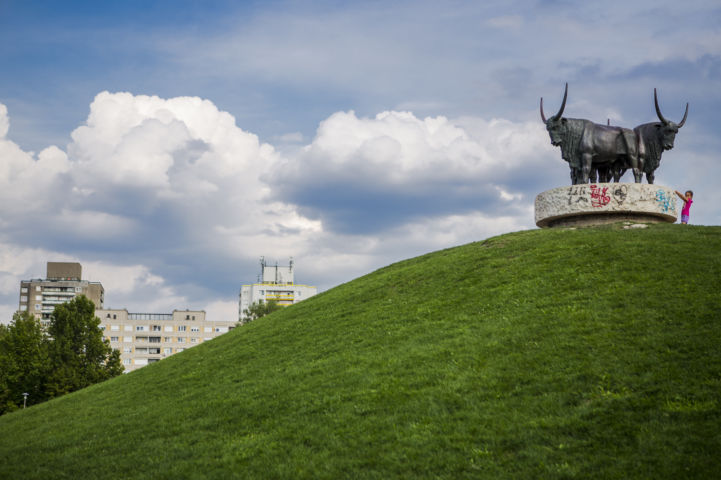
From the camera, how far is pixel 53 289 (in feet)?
613

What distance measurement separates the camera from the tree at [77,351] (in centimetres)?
5978

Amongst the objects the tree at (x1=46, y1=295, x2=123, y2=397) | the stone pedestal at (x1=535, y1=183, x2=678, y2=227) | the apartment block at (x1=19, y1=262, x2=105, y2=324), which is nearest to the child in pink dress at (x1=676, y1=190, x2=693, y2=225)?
the stone pedestal at (x1=535, y1=183, x2=678, y2=227)

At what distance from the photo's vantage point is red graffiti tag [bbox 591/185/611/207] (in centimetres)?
3422

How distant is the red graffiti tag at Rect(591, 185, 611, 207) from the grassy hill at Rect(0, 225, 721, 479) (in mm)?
3398

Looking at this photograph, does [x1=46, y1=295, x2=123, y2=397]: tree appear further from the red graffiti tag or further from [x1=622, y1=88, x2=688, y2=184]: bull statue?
[x1=622, y1=88, x2=688, y2=184]: bull statue

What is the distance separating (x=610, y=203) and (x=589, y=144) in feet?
12.6

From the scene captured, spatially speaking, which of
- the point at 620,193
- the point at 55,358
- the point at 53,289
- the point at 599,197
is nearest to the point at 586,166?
the point at 599,197

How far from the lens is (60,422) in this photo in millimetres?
25797

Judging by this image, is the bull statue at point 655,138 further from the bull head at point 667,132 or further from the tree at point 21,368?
the tree at point 21,368

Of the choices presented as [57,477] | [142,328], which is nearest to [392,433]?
[57,477]

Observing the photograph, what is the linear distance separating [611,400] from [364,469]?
5.75 meters

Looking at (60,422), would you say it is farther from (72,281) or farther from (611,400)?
(72,281)

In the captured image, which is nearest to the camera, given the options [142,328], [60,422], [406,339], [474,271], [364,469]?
[364,469]

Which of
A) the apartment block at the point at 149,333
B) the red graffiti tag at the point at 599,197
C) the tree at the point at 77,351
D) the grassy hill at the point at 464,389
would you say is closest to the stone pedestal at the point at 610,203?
the red graffiti tag at the point at 599,197
